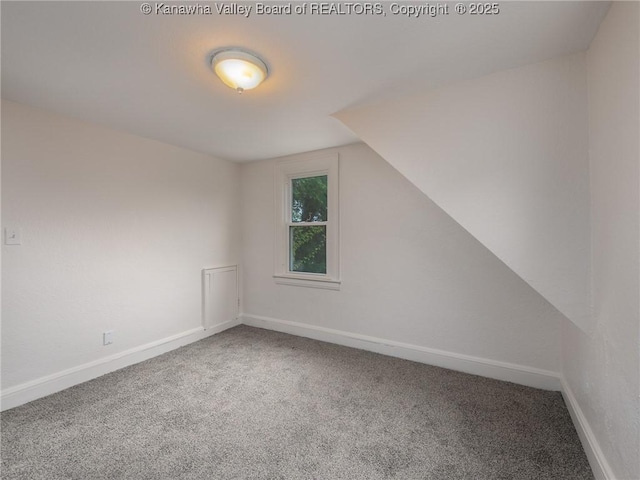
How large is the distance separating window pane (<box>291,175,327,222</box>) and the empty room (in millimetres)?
100

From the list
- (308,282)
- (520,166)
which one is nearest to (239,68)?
(520,166)

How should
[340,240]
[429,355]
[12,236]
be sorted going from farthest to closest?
1. [340,240]
2. [429,355]
3. [12,236]

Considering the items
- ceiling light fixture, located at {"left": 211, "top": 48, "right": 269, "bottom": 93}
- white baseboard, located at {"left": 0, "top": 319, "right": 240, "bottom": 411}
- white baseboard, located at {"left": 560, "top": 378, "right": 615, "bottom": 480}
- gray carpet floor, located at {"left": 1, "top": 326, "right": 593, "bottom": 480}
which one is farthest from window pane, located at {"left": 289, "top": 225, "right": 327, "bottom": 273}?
white baseboard, located at {"left": 560, "top": 378, "right": 615, "bottom": 480}

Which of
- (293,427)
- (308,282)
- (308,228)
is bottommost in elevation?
→ (293,427)

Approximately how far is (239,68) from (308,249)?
2268 millimetres

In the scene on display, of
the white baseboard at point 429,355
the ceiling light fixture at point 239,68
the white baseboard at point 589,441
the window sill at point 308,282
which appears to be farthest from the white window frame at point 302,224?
the white baseboard at point 589,441

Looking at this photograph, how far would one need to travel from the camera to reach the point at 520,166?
5.79 ft

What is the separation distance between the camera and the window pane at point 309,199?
3.48 metres

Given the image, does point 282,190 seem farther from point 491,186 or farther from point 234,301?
point 491,186

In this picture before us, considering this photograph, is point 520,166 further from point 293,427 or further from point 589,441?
point 293,427

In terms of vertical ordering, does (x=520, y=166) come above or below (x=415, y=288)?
above

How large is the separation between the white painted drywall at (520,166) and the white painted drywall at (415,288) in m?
0.77

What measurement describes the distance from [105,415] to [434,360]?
2653 mm

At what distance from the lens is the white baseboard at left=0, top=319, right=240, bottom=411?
83.2 inches
